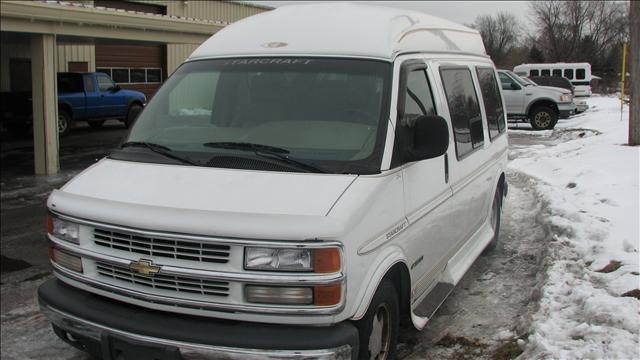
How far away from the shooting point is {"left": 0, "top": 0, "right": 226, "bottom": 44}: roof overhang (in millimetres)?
11472

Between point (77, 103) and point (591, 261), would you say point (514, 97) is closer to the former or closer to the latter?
point (77, 103)

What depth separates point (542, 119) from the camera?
20.6 m

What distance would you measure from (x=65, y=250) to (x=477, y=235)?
3686 millimetres

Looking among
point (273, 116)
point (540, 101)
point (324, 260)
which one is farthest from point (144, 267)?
point (540, 101)

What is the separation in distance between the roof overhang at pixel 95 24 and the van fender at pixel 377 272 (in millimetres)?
10190

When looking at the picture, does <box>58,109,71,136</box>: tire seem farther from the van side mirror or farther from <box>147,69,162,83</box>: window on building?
the van side mirror

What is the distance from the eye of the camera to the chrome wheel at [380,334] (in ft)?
11.0

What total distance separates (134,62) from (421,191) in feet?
84.0

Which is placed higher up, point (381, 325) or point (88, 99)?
point (88, 99)

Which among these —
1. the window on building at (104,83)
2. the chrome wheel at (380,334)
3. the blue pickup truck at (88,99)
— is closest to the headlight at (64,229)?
the chrome wheel at (380,334)

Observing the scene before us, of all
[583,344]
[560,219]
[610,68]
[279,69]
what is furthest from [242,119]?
[610,68]

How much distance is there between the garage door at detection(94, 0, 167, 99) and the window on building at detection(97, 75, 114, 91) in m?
5.47

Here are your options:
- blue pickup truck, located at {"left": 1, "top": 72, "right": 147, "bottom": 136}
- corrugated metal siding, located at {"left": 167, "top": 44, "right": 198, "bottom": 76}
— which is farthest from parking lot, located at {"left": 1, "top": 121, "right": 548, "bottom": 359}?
corrugated metal siding, located at {"left": 167, "top": 44, "right": 198, "bottom": 76}

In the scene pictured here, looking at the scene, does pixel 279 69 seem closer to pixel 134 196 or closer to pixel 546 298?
pixel 134 196
